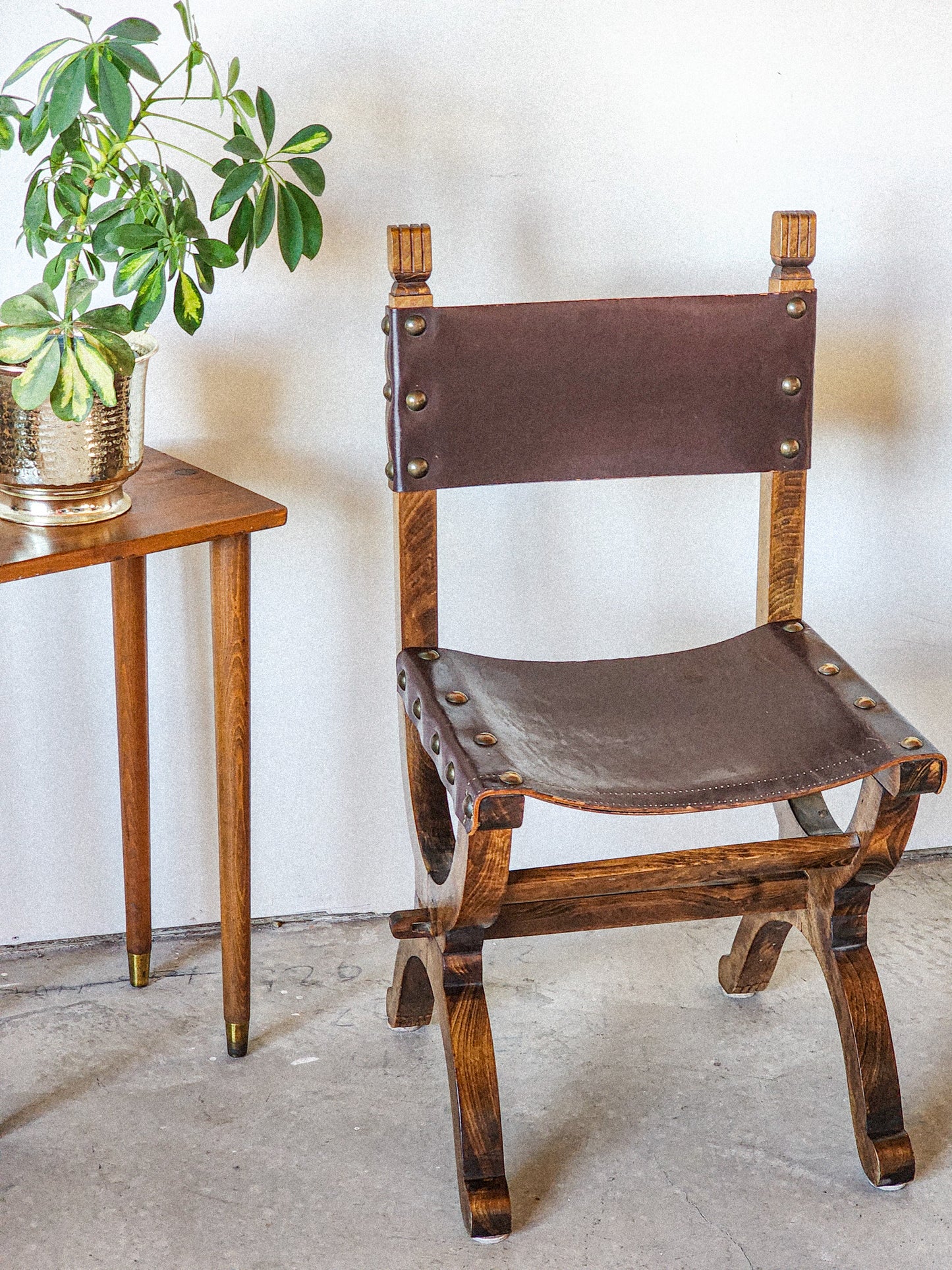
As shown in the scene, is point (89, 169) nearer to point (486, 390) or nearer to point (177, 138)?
point (177, 138)

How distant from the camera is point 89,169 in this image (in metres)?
1.36

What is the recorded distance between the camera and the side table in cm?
137

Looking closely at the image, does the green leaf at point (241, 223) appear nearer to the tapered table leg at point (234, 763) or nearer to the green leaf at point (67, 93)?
the green leaf at point (67, 93)

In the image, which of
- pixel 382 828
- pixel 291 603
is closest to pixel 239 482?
pixel 291 603

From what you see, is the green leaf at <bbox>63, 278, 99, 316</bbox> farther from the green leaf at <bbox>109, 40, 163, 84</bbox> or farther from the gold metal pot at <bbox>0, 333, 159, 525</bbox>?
the green leaf at <bbox>109, 40, 163, 84</bbox>

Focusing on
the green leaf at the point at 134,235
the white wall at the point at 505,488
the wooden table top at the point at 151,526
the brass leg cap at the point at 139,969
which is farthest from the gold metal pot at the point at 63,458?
the brass leg cap at the point at 139,969

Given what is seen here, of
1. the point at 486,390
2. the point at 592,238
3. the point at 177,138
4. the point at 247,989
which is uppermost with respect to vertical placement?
the point at 177,138

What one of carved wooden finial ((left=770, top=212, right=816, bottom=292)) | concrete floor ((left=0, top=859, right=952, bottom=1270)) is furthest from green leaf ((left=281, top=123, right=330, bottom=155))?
concrete floor ((left=0, top=859, right=952, bottom=1270))

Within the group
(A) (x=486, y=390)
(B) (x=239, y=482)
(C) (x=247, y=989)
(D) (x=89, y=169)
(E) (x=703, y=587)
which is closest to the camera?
(D) (x=89, y=169)

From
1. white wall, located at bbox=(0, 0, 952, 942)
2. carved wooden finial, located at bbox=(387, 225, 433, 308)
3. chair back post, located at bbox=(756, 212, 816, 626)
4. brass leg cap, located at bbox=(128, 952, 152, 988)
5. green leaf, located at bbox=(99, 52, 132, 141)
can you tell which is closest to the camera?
green leaf, located at bbox=(99, 52, 132, 141)

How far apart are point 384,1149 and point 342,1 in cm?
132

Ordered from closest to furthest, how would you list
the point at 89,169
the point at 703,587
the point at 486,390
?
the point at 89,169
the point at 486,390
the point at 703,587

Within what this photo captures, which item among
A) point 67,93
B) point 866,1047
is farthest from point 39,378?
point 866,1047

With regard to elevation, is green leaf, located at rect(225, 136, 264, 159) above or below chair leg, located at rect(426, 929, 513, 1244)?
above
